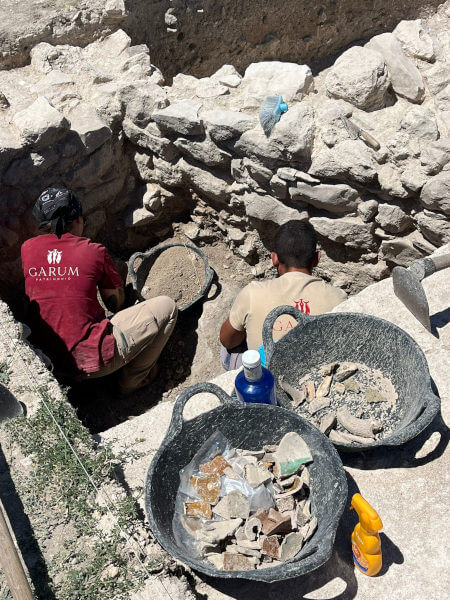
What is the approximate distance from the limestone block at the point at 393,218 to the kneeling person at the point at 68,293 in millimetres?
1787

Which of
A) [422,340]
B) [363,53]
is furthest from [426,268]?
[363,53]

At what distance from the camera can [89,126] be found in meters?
4.32

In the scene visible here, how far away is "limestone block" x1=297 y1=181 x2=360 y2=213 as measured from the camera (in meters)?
3.94

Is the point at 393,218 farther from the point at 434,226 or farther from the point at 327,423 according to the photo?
the point at 327,423

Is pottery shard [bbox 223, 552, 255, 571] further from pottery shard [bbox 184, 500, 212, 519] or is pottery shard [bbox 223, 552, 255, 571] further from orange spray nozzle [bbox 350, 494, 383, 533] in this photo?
orange spray nozzle [bbox 350, 494, 383, 533]

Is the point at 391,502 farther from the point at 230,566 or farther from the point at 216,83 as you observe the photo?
the point at 216,83

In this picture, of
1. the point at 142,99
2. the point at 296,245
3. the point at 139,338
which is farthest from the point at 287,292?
the point at 142,99

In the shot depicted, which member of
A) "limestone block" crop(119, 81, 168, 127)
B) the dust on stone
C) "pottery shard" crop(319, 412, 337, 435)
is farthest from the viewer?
the dust on stone

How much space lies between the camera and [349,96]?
3971 millimetres

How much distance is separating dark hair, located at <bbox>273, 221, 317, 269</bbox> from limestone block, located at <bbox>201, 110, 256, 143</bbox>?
916 millimetres

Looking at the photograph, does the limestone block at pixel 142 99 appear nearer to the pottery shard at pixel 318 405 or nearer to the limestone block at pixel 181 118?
the limestone block at pixel 181 118

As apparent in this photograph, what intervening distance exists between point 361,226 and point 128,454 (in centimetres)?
A: 229

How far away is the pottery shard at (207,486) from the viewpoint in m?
2.29

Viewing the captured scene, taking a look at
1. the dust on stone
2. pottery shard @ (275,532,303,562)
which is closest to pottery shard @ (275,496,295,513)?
pottery shard @ (275,532,303,562)
